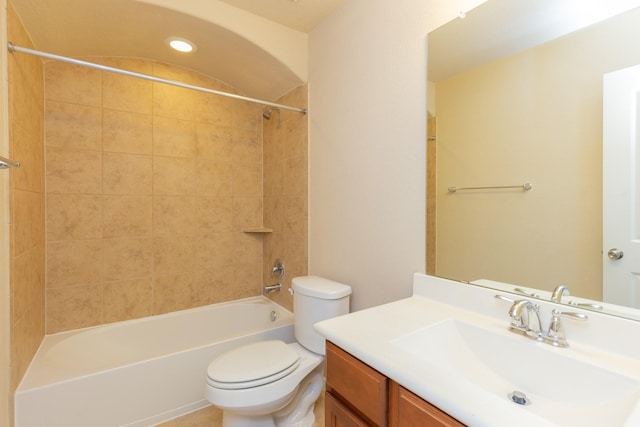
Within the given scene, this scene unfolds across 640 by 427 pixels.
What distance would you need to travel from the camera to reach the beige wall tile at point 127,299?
2018 mm

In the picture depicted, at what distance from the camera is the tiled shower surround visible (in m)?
1.87

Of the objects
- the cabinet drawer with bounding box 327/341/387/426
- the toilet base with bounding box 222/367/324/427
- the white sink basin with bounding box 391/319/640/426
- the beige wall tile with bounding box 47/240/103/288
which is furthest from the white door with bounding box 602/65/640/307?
the beige wall tile with bounding box 47/240/103/288

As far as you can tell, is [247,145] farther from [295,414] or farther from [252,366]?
[295,414]

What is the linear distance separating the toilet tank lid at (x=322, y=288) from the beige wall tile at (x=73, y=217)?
1456 millimetres

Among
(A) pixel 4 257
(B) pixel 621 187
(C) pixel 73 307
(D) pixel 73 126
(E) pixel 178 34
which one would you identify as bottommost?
(C) pixel 73 307

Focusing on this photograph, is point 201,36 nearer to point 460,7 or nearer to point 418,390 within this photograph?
point 460,7

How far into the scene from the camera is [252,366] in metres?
1.38

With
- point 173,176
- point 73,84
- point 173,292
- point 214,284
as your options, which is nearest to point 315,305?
point 214,284

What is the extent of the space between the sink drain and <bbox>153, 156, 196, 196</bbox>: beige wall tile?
7.45 ft

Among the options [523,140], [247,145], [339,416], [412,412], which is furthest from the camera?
[247,145]

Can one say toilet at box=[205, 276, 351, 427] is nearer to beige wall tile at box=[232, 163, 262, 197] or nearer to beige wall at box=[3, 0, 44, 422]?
beige wall at box=[3, 0, 44, 422]

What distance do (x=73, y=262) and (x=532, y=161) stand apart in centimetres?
258

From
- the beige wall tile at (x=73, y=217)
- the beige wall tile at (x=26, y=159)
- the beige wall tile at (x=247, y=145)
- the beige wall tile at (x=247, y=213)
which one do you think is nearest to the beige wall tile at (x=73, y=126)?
the beige wall tile at (x=26, y=159)

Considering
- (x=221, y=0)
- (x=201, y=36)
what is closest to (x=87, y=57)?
(x=201, y=36)
